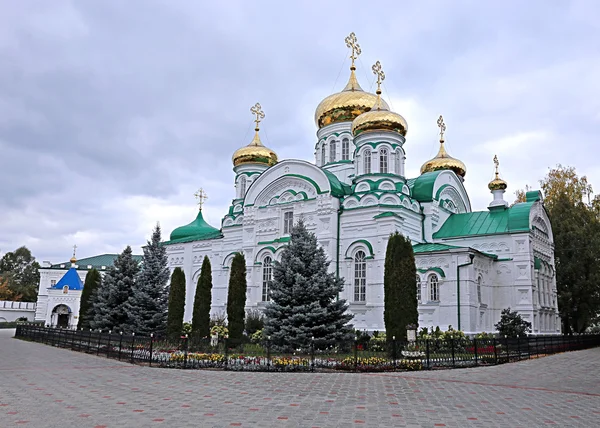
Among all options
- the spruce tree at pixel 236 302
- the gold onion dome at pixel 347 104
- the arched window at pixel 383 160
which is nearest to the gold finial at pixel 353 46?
the gold onion dome at pixel 347 104

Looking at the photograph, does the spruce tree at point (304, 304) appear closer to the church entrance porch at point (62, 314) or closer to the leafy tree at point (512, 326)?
the leafy tree at point (512, 326)

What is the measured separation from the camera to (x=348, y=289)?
2170cm

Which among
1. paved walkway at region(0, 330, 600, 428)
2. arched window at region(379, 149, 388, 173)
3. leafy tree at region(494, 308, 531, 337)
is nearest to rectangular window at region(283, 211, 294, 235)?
arched window at region(379, 149, 388, 173)

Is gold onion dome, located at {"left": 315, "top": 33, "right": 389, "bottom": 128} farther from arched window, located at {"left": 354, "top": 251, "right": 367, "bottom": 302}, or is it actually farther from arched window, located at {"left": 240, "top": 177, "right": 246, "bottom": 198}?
arched window, located at {"left": 354, "top": 251, "right": 367, "bottom": 302}

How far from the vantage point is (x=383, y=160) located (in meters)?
23.4

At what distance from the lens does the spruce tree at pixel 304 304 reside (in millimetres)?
14891

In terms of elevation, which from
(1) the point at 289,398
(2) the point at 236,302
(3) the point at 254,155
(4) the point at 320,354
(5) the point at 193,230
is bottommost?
(1) the point at 289,398

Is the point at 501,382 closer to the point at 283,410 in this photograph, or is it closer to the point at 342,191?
the point at 283,410

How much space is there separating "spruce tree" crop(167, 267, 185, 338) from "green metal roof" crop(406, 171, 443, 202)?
11251 mm

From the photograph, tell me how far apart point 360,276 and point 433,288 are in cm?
309

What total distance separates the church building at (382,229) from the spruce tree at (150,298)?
449 cm

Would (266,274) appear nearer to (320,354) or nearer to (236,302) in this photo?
(236,302)

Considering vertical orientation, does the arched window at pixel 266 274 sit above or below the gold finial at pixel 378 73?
below

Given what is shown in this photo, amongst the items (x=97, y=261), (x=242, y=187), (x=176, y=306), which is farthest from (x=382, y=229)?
(x=97, y=261)
